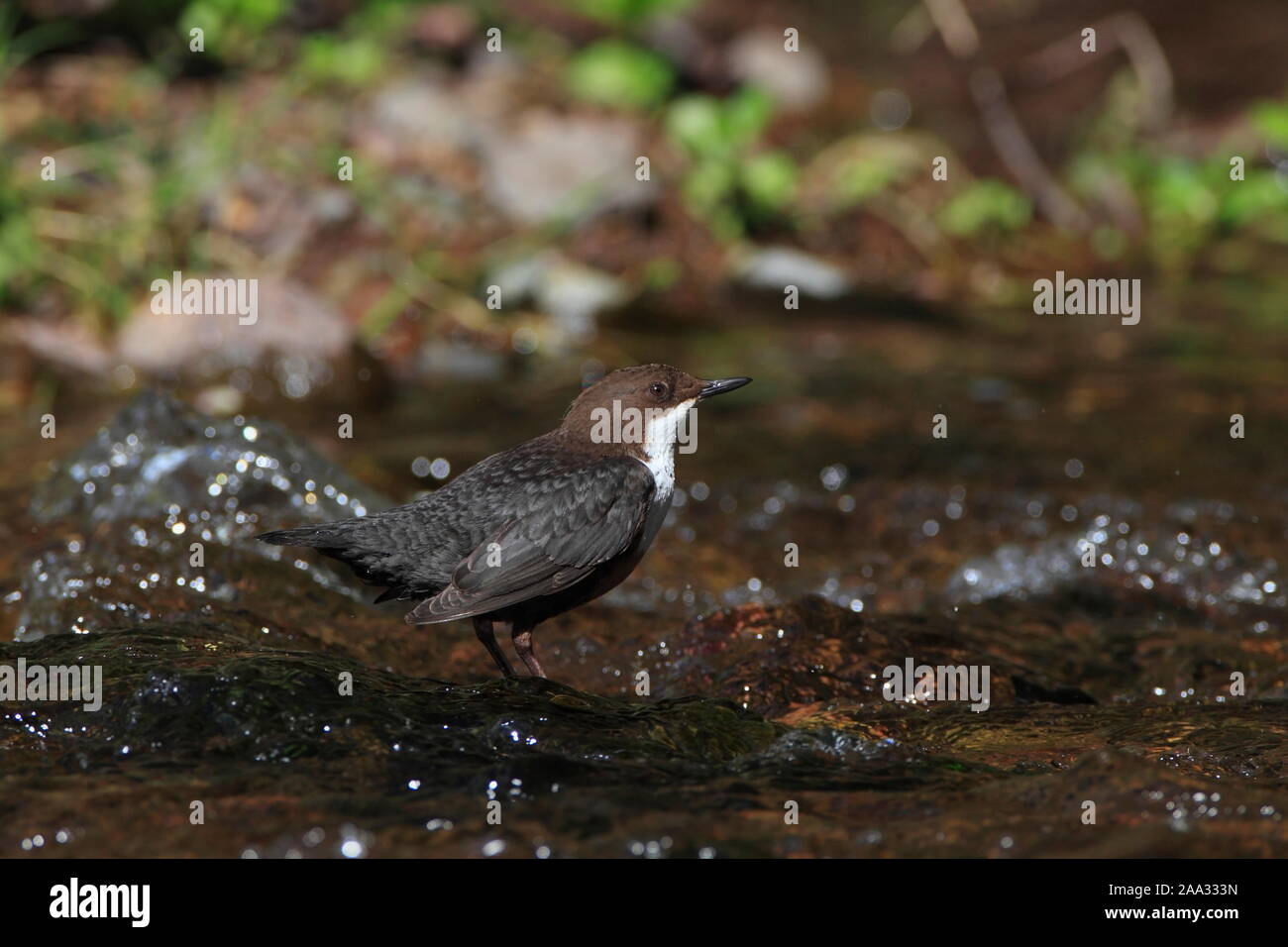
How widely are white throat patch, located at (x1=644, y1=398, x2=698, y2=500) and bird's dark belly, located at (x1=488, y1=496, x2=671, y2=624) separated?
0.12 metres

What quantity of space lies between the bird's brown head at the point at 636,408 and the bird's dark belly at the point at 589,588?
0.27 meters

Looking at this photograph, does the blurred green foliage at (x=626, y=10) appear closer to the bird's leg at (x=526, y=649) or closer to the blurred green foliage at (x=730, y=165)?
the blurred green foliage at (x=730, y=165)

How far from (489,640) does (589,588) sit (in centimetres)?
33

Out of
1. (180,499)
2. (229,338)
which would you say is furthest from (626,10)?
(180,499)

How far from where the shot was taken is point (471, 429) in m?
7.81

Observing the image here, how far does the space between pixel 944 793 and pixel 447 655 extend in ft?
7.08

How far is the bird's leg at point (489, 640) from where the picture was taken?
4.38m

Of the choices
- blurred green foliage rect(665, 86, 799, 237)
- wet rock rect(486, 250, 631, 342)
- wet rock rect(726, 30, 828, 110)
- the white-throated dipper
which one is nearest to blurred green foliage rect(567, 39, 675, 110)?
blurred green foliage rect(665, 86, 799, 237)

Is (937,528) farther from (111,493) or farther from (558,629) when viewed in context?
(111,493)

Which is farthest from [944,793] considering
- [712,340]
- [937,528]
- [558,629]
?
[712,340]

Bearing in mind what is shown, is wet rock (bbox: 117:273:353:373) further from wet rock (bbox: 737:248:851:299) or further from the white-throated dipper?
the white-throated dipper

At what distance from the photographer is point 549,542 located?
169 inches

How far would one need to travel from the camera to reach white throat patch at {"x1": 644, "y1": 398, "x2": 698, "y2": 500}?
15.3 feet

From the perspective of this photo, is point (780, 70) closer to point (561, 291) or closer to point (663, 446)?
point (561, 291)
